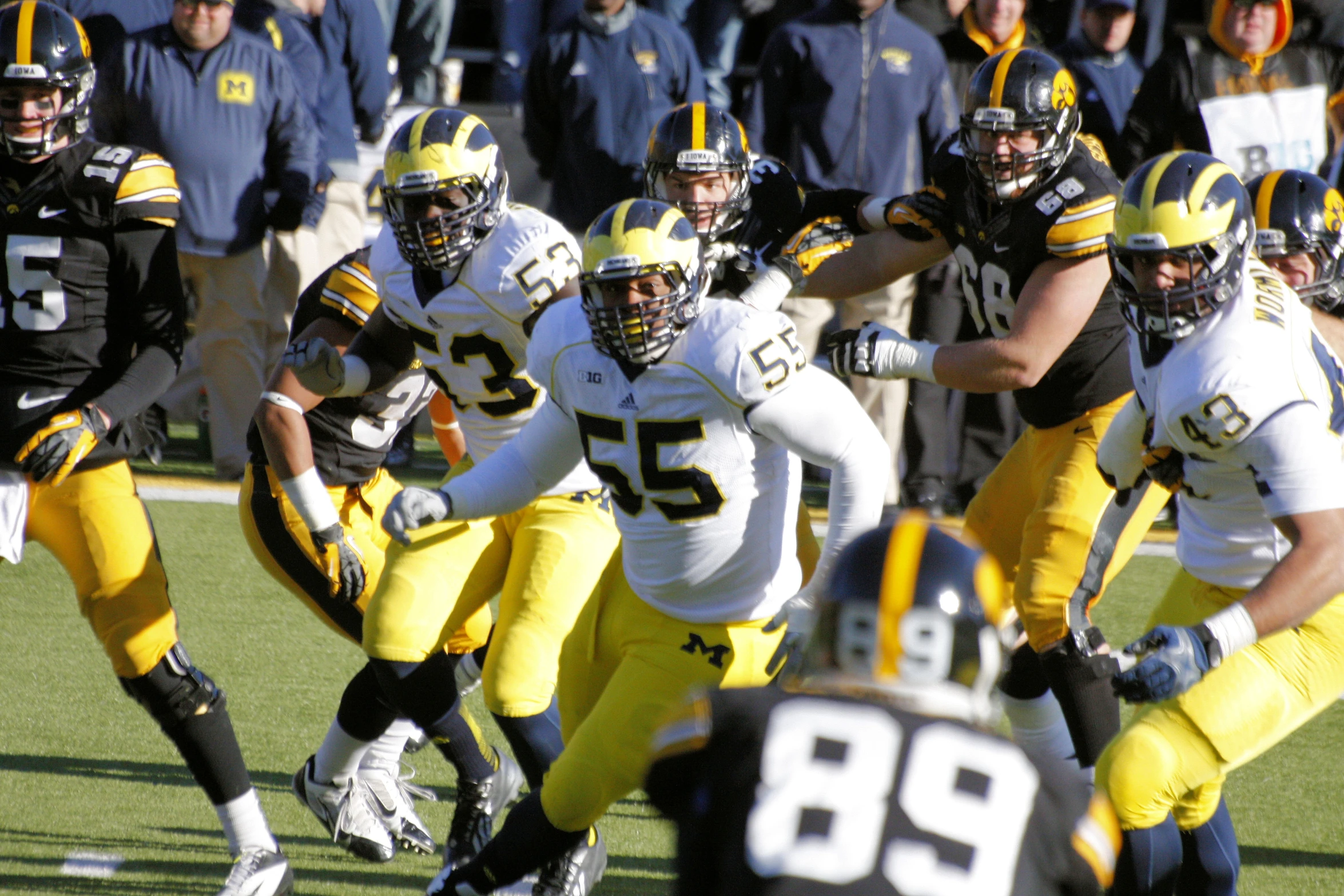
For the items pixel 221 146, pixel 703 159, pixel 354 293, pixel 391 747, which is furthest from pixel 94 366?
pixel 221 146

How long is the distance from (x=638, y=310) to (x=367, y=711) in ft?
4.84

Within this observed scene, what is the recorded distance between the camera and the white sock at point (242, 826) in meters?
3.68

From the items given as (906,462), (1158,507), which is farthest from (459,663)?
(906,462)

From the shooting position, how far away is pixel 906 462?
7516 mm

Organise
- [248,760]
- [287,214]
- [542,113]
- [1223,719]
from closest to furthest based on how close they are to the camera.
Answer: [1223,719]
[248,760]
[287,214]
[542,113]

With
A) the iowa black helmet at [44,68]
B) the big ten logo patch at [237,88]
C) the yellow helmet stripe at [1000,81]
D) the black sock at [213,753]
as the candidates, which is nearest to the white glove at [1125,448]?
the yellow helmet stripe at [1000,81]

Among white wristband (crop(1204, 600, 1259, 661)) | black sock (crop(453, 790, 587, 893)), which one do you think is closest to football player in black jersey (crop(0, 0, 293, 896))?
black sock (crop(453, 790, 587, 893))

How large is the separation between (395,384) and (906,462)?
145 inches

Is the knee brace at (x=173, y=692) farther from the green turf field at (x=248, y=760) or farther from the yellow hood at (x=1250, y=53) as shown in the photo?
the yellow hood at (x=1250, y=53)

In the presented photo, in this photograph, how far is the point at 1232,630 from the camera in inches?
114

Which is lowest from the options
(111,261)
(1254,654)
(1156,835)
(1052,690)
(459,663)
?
(459,663)

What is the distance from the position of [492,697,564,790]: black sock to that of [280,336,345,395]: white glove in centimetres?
93

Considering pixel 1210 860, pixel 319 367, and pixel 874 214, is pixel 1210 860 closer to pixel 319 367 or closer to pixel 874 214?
pixel 874 214

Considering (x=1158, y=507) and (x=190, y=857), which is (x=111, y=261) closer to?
(x=190, y=857)
